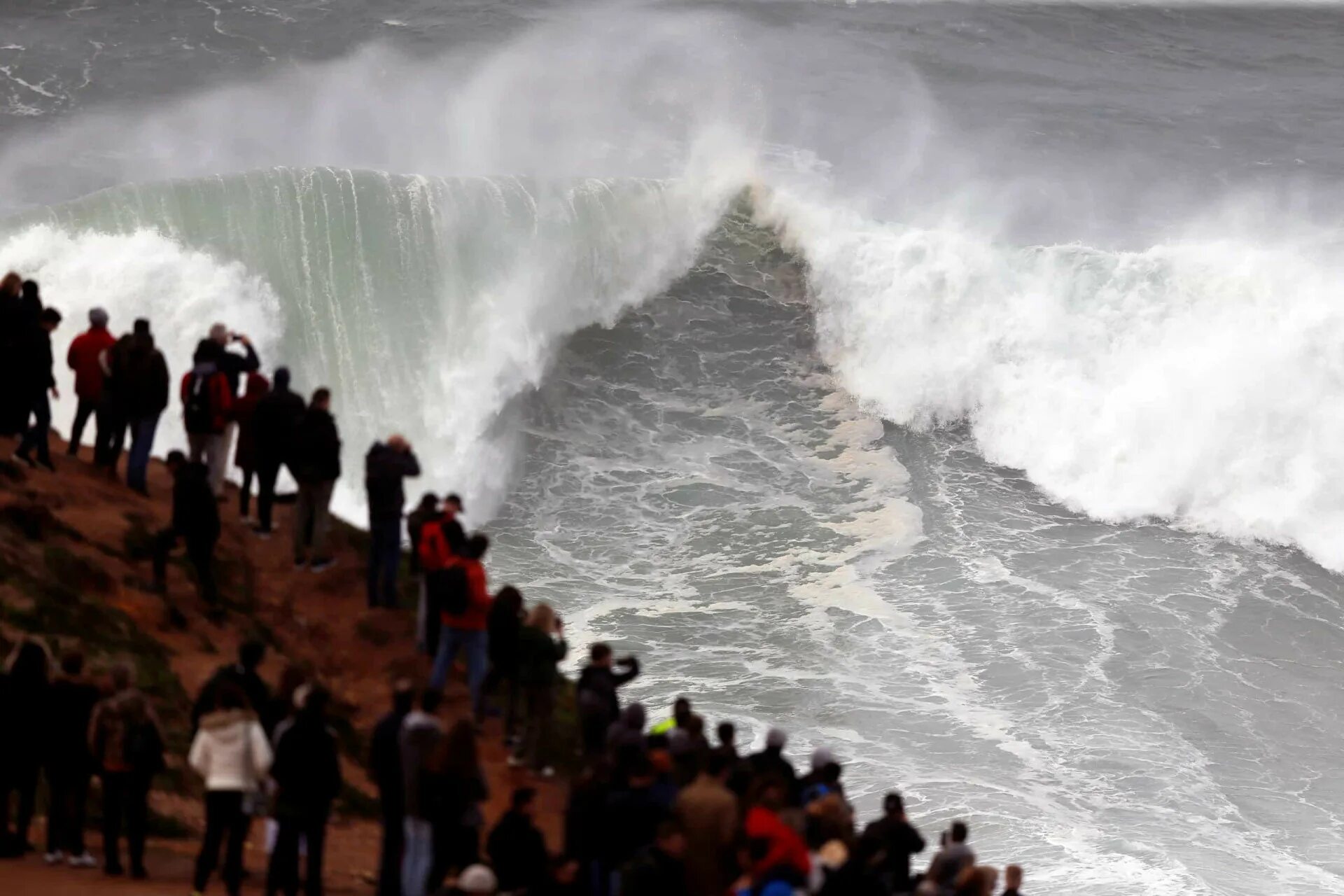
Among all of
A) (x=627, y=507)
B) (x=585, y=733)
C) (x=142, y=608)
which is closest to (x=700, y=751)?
(x=585, y=733)

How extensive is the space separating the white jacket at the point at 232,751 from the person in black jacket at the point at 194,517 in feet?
11.5

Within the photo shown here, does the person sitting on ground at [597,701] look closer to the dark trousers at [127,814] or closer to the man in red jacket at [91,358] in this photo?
the dark trousers at [127,814]

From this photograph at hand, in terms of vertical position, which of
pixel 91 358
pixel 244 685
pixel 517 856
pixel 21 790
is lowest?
pixel 21 790

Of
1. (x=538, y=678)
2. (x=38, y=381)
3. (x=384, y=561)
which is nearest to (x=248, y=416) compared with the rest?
(x=384, y=561)

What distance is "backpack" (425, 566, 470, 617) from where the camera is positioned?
13148 mm

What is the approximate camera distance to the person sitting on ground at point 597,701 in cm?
1273

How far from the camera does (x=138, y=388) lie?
15.3m

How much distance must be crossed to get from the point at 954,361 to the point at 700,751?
76.5 feet

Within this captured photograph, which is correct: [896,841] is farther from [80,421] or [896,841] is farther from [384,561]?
[80,421]

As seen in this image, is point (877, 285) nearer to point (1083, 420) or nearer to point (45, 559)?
point (1083, 420)

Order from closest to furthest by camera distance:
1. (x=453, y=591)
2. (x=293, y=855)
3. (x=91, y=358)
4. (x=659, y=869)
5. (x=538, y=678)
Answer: (x=659, y=869) < (x=293, y=855) < (x=453, y=591) < (x=538, y=678) < (x=91, y=358)

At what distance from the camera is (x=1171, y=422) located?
32.4 meters

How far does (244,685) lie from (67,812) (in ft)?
4.30

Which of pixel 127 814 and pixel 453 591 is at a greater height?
pixel 453 591
